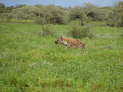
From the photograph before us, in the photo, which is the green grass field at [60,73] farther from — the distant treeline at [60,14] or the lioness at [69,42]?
the distant treeline at [60,14]

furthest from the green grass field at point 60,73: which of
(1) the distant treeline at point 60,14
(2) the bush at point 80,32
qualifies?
(1) the distant treeline at point 60,14

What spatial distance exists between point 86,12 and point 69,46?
3210 centimetres

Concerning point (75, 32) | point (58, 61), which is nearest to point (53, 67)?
point (58, 61)

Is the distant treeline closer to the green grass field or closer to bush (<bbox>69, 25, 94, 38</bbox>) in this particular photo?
bush (<bbox>69, 25, 94, 38</bbox>)

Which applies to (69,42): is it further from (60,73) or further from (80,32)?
(80,32)

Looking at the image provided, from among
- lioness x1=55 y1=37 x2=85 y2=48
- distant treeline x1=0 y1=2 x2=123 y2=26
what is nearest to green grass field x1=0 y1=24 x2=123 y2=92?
lioness x1=55 y1=37 x2=85 y2=48

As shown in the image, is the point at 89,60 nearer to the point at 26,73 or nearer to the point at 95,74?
the point at 95,74

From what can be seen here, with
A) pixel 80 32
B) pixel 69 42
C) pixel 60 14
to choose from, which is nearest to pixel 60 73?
pixel 69 42

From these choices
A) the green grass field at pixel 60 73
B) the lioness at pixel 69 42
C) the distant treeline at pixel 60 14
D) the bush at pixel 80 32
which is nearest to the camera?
the green grass field at pixel 60 73

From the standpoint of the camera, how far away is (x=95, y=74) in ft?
25.9

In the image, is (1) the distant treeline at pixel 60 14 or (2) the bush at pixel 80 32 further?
(1) the distant treeline at pixel 60 14

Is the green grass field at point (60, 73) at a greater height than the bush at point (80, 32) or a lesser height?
greater

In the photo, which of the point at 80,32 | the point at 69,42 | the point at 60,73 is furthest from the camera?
the point at 80,32

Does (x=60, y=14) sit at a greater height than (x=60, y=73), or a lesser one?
lesser
